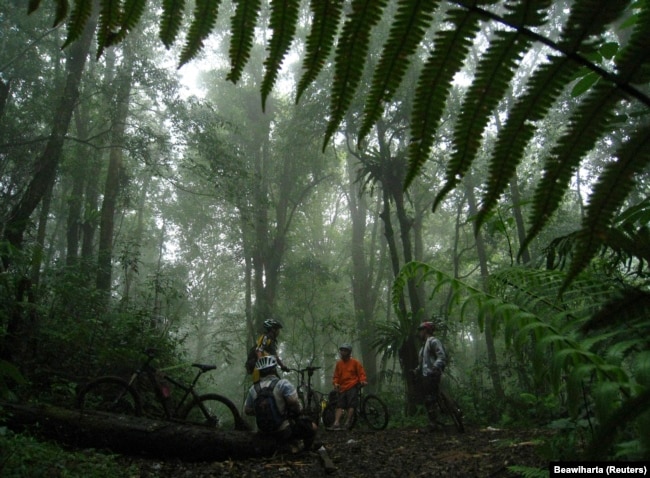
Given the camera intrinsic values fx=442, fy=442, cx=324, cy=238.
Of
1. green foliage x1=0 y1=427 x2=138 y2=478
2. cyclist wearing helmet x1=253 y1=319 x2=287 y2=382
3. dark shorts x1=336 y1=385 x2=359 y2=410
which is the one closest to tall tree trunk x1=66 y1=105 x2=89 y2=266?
cyclist wearing helmet x1=253 y1=319 x2=287 y2=382

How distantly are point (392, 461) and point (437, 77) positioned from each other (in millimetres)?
4986

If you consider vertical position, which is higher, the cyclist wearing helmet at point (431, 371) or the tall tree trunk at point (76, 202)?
the tall tree trunk at point (76, 202)

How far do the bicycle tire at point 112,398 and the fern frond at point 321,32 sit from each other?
5956 mm

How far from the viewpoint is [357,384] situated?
329 inches

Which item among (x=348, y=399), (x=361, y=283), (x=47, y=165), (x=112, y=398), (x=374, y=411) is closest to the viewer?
(x=112, y=398)

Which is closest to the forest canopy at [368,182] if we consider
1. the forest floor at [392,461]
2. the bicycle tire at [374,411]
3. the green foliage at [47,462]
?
the forest floor at [392,461]

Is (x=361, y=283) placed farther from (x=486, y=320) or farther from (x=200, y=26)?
(x=200, y=26)

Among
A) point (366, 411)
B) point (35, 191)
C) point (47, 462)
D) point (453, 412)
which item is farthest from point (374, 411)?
point (35, 191)

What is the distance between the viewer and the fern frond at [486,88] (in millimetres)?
781

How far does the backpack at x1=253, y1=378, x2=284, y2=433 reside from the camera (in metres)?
5.12

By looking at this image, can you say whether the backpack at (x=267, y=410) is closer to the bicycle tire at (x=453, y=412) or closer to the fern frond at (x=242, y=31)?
the bicycle tire at (x=453, y=412)

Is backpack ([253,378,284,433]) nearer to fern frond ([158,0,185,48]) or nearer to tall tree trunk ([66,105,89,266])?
fern frond ([158,0,185,48])

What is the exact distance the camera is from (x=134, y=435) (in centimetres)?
491

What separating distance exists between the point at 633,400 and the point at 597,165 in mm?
18799
